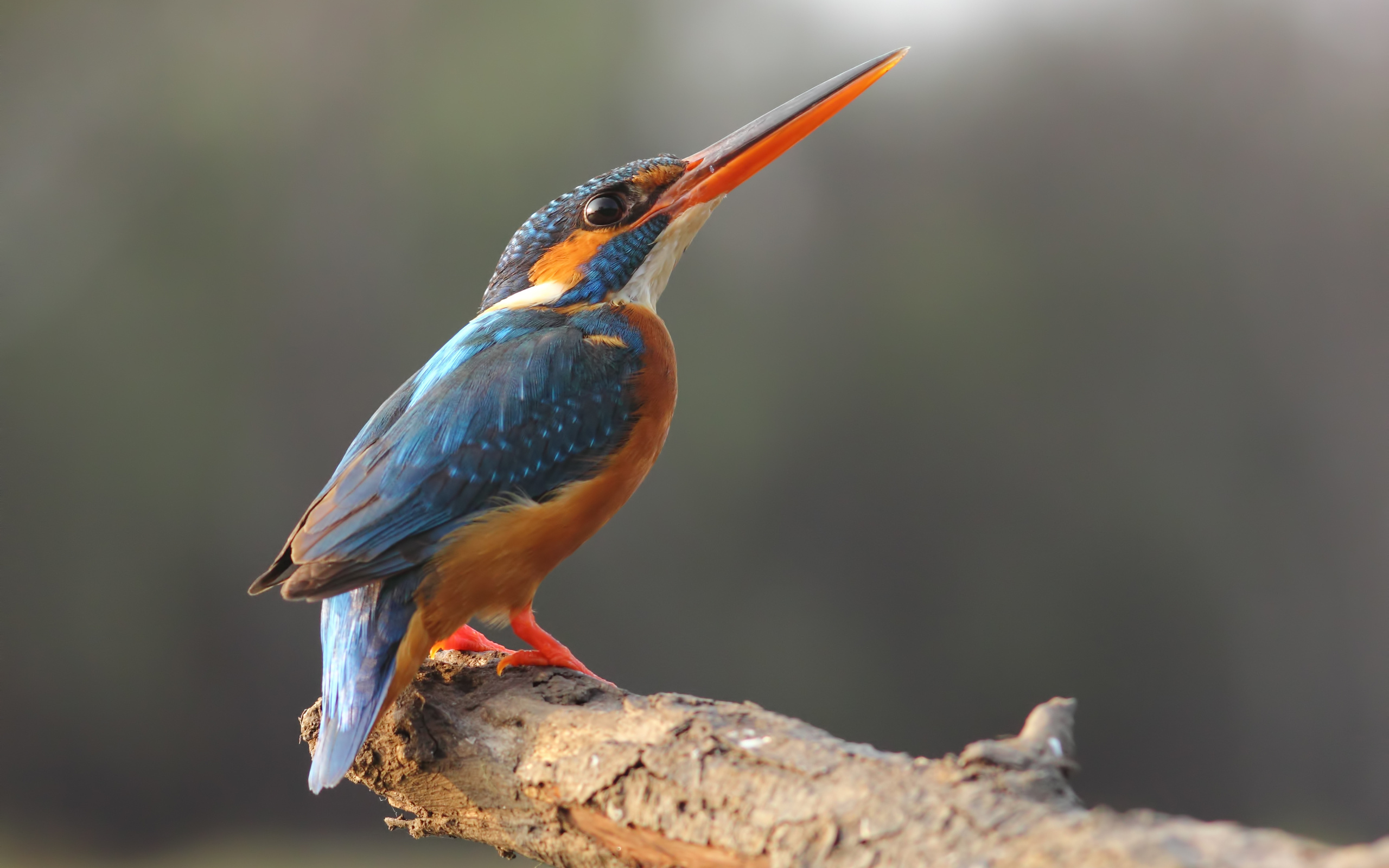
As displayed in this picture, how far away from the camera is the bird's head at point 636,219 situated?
181 centimetres

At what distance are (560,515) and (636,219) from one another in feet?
2.03

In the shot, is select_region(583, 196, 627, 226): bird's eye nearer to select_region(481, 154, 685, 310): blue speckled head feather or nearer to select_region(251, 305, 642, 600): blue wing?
select_region(481, 154, 685, 310): blue speckled head feather

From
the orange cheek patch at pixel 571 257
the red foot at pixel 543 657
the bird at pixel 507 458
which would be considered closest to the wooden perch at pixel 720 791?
the red foot at pixel 543 657

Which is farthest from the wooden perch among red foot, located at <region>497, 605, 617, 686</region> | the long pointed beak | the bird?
the long pointed beak

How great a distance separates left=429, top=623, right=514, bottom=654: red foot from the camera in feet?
5.45

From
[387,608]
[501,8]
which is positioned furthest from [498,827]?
[501,8]

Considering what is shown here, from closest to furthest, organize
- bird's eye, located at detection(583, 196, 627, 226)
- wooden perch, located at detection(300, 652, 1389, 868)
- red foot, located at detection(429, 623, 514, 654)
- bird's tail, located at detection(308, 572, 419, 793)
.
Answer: wooden perch, located at detection(300, 652, 1389, 868) < bird's tail, located at detection(308, 572, 419, 793) < red foot, located at detection(429, 623, 514, 654) < bird's eye, located at detection(583, 196, 627, 226)

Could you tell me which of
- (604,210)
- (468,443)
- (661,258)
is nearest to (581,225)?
(604,210)

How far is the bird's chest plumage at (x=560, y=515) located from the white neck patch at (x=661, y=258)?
7 cm

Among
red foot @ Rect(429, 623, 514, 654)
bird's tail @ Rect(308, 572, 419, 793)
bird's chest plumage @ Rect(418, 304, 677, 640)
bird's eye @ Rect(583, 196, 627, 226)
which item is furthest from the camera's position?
bird's eye @ Rect(583, 196, 627, 226)

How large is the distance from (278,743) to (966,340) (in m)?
3.31

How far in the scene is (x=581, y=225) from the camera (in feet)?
5.97

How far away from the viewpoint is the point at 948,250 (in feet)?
14.3

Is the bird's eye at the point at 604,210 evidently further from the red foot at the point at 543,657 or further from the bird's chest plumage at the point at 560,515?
the red foot at the point at 543,657
